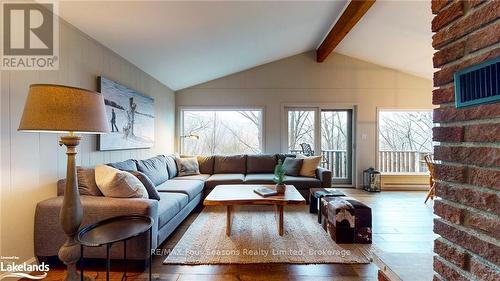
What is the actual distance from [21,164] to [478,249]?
2.83 meters

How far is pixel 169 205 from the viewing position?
2752 millimetres

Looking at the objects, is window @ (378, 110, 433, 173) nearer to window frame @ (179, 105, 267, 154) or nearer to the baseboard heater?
the baseboard heater

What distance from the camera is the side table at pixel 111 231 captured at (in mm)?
1581

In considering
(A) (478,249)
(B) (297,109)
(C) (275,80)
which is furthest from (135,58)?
(A) (478,249)

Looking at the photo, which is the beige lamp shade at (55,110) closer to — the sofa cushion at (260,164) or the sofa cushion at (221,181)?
the sofa cushion at (221,181)

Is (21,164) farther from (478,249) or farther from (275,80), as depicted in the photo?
(275,80)

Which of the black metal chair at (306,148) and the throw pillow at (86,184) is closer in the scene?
the throw pillow at (86,184)

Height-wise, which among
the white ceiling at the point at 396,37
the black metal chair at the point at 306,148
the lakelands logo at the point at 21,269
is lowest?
the lakelands logo at the point at 21,269

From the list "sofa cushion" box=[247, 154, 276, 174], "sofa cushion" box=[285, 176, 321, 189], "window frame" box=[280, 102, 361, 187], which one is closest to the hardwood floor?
"sofa cushion" box=[285, 176, 321, 189]

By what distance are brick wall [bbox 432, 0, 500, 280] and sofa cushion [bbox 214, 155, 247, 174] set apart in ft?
14.1

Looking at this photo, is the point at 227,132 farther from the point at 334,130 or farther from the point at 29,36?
the point at 29,36

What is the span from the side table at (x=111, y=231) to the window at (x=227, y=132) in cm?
398

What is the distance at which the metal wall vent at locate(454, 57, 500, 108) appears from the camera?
668 mm

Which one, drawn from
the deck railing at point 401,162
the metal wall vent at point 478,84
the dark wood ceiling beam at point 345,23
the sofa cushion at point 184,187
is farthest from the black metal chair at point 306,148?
the metal wall vent at point 478,84
